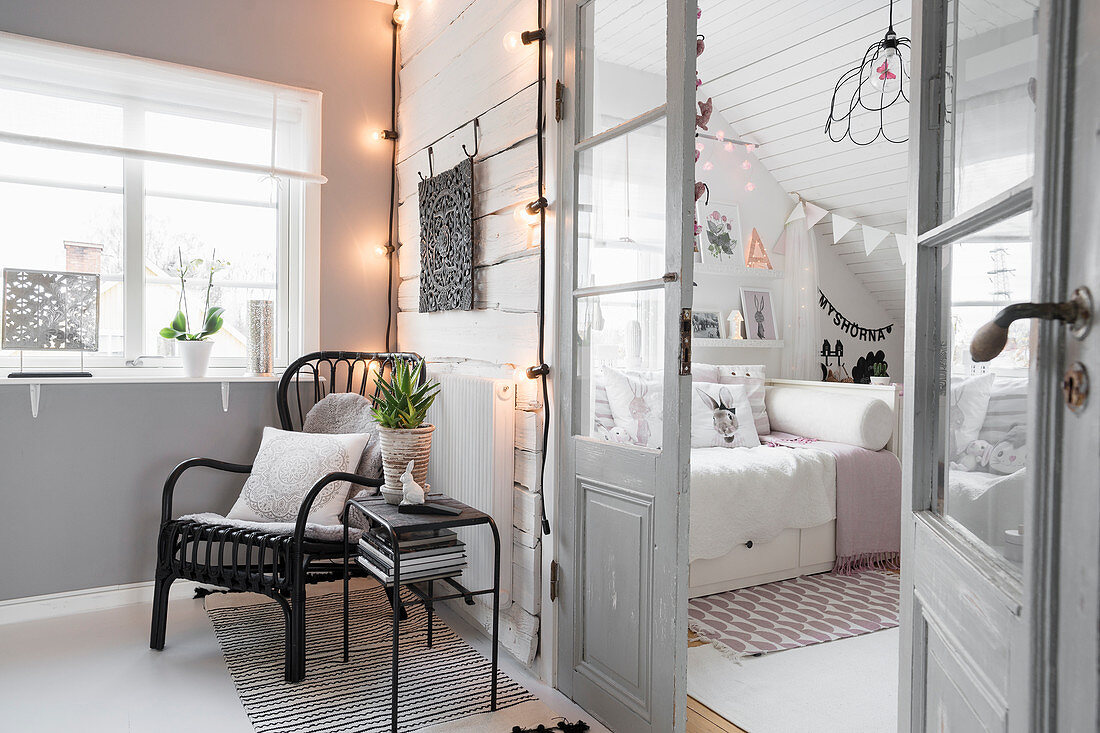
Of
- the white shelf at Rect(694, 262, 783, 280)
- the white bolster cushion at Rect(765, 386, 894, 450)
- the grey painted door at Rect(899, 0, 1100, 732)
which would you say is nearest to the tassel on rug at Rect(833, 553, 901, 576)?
the white bolster cushion at Rect(765, 386, 894, 450)

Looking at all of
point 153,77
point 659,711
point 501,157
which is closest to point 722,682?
point 659,711

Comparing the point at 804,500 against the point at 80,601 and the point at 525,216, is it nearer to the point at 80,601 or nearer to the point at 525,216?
the point at 525,216

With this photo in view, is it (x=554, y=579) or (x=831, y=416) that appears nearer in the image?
(x=554, y=579)

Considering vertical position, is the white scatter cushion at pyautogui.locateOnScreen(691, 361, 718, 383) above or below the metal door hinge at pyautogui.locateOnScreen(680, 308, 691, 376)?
below

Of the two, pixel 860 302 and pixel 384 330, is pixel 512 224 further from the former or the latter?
pixel 860 302

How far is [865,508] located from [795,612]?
0.93 meters

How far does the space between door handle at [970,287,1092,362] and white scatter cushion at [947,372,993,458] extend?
213 mm

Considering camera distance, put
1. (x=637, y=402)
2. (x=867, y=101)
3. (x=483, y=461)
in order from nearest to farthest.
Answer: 1. (x=637, y=402)
2. (x=483, y=461)
3. (x=867, y=101)

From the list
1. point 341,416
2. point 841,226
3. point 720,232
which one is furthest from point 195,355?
point 841,226

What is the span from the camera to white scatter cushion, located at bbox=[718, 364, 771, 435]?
14.3 ft

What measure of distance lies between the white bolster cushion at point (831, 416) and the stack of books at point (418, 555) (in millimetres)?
2504

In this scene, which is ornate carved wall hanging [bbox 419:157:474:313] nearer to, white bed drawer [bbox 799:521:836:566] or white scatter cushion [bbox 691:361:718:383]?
white scatter cushion [bbox 691:361:718:383]

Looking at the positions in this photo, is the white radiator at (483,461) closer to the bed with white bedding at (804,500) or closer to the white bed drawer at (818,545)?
the bed with white bedding at (804,500)

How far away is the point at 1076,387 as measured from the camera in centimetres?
61
